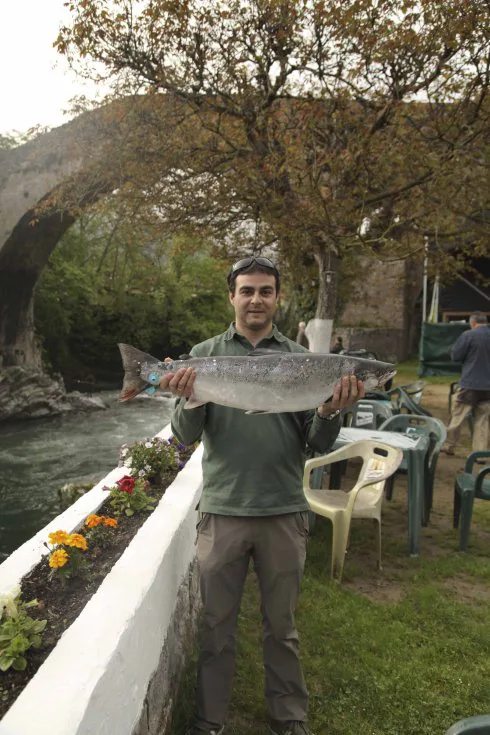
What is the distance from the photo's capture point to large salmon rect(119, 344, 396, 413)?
2.54m

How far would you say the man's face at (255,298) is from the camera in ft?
8.91

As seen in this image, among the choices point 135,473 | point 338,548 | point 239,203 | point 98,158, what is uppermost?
point 98,158

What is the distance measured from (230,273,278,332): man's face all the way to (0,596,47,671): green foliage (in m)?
1.67

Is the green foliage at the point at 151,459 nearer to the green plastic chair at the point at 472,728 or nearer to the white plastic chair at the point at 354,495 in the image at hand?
the white plastic chair at the point at 354,495

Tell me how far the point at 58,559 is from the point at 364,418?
588 centimetres

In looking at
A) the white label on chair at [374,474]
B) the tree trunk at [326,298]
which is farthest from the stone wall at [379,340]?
the white label on chair at [374,474]

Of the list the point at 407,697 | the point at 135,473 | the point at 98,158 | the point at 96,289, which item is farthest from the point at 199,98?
the point at 96,289

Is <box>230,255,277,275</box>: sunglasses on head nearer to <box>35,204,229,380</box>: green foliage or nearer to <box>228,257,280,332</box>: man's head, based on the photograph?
<box>228,257,280,332</box>: man's head

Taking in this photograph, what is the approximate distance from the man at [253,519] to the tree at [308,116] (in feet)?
18.3

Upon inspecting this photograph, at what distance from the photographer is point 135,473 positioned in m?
4.86

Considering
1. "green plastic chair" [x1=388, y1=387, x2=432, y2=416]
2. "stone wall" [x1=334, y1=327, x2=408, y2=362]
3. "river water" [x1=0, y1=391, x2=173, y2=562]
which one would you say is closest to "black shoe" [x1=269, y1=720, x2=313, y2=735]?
"river water" [x1=0, y1=391, x2=173, y2=562]

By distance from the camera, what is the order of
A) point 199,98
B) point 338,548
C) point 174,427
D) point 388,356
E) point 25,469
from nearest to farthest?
point 174,427 < point 338,548 < point 199,98 < point 25,469 < point 388,356

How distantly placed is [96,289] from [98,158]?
51.5ft

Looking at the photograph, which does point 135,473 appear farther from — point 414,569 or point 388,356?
point 388,356
